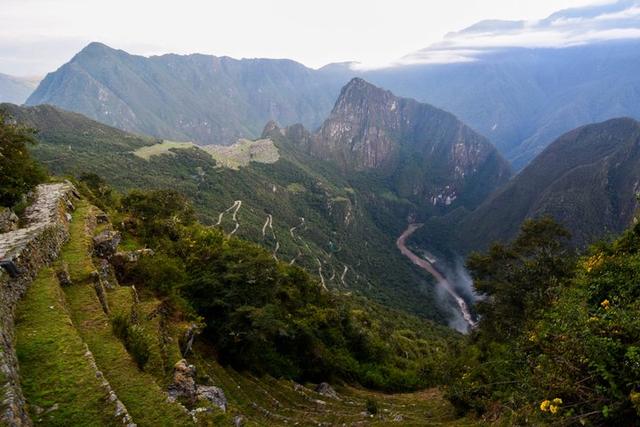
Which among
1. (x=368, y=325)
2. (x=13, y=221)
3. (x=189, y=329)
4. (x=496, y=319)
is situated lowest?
(x=368, y=325)

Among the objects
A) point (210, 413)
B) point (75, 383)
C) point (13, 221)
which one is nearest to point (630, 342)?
point (210, 413)

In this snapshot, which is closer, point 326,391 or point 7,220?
point 7,220

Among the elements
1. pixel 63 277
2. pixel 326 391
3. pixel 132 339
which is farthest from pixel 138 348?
pixel 326 391

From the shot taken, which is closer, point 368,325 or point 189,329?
point 189,329

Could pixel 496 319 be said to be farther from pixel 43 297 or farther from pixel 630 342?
pixel 43 297

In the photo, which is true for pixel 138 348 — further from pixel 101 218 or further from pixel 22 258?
pixel 101 218

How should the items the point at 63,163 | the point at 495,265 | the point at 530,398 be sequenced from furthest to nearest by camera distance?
the point at 63,163 → the point at 495,265 → the point at 530,398

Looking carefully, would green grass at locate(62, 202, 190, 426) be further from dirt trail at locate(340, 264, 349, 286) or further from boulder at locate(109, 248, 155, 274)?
dirt trail at locate(340, 264, 349, 286)
